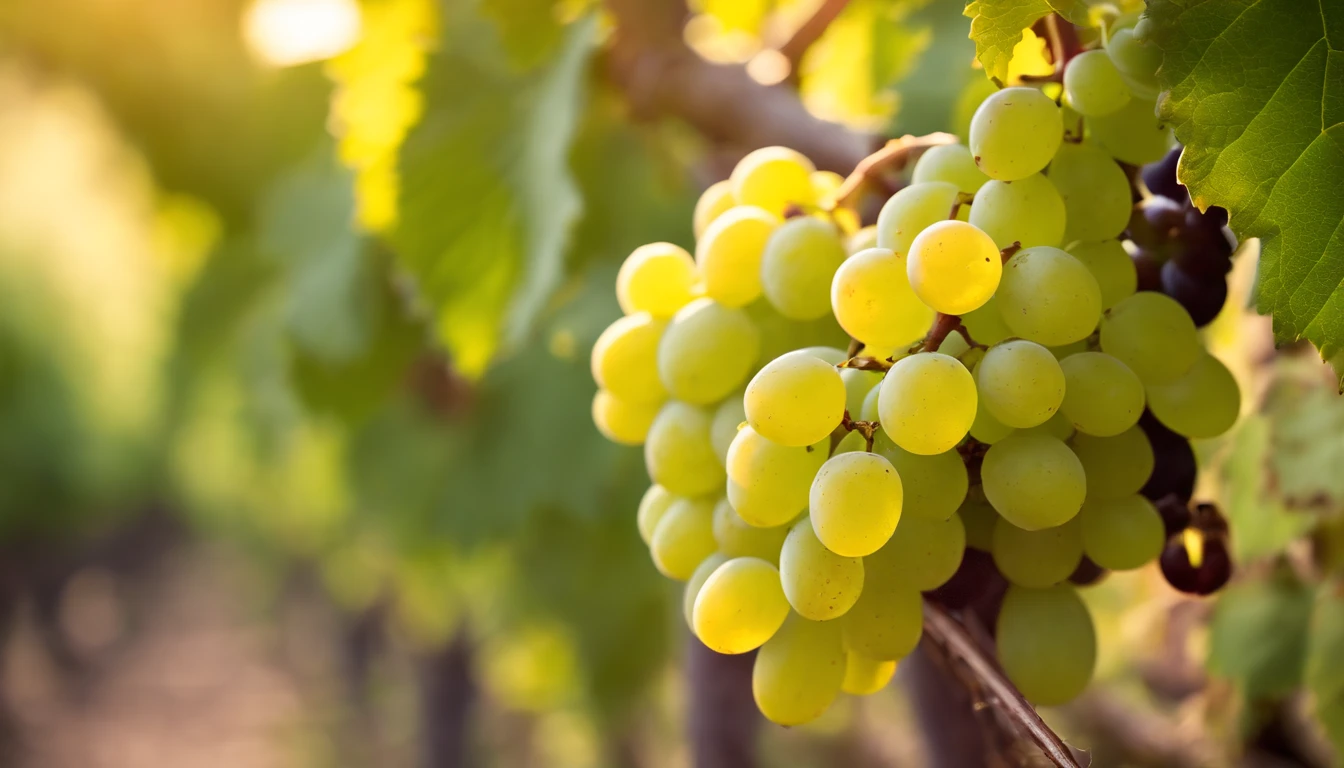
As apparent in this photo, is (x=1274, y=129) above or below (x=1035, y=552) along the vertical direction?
above

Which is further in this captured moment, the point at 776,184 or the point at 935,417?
the point at 776,184

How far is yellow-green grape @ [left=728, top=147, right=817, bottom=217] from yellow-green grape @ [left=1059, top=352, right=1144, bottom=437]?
13 centimetres

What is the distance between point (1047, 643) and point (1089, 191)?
145mm

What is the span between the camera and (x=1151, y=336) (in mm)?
316

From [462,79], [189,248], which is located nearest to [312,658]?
[189,248]

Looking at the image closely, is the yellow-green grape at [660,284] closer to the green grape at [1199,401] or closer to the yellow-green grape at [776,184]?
the yellow-green grape at [776,184]

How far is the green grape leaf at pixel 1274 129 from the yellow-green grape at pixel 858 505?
104 mm

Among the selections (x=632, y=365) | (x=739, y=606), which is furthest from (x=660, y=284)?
(x=739, y=606)

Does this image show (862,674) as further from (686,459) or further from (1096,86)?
(1096,86)

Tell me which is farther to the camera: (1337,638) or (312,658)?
(312,658)

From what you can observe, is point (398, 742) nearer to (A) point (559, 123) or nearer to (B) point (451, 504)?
(B) point (451, 504)

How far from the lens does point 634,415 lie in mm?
407

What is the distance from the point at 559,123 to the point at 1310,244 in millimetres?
450

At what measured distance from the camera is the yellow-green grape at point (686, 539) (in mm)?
354
